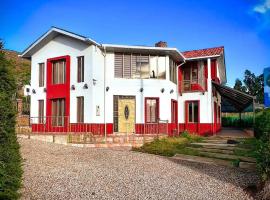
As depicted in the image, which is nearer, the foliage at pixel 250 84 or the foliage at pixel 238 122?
the foliage at pixel 238 122

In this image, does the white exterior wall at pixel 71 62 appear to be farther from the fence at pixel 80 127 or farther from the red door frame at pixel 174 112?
the red door frame at pixel 174 112

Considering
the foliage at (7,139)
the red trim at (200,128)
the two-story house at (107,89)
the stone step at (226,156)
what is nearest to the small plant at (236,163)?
the stone step at (226,156)

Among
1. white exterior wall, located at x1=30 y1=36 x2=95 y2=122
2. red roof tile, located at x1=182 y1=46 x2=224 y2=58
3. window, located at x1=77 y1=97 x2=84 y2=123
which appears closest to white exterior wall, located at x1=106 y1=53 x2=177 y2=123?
white exterior wall, located at x1=30 y1=36 x2=95 y2=122

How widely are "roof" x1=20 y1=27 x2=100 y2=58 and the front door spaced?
4441 millimetres

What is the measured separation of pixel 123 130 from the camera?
72.6 ft

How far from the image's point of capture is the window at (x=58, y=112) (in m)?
22.4

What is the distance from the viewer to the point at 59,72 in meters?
23.2

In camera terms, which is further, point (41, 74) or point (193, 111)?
point (193, 111)

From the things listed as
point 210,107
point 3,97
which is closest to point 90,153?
point 3,97

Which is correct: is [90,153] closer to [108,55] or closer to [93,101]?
[93,101]

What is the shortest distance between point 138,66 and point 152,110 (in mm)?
3336

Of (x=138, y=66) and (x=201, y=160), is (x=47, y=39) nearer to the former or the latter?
(x=138, y=66)

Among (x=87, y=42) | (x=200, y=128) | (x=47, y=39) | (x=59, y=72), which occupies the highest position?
(x=47, y=39)

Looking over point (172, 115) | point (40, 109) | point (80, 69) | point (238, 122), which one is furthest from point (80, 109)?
point (238, 122)
